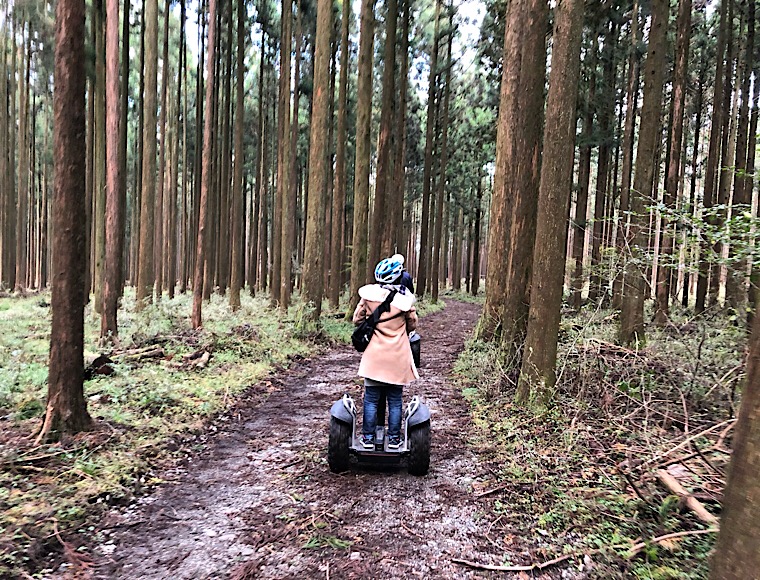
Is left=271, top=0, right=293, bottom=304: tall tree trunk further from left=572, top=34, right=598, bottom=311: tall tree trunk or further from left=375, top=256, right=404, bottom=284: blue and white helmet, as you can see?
left=375, top=256, right=404, bottom=284: blue and white helmet

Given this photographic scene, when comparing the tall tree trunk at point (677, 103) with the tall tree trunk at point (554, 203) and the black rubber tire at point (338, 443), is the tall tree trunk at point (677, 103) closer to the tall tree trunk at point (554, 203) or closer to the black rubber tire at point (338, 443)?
the tall tree trunk at point (554, 203)

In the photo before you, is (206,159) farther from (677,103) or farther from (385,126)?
(677,103)

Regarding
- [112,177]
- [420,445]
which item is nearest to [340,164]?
[112,177]

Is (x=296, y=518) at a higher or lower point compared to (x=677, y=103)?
lower

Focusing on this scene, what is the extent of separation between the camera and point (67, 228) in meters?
5.04

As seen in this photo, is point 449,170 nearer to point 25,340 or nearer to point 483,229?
point 25,340

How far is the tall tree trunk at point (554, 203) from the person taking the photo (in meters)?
6.20

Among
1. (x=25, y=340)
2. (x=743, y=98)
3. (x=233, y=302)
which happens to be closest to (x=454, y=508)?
(x=25, y=340)

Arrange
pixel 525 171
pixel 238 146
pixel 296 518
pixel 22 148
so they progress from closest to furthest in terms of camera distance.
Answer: pixel 296 518, pixel 525 171, pixel 238 146, pixel 22 148

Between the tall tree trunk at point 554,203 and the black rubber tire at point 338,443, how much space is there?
2.73m

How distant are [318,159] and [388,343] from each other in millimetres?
9489

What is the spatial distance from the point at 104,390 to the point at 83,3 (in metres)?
4.49

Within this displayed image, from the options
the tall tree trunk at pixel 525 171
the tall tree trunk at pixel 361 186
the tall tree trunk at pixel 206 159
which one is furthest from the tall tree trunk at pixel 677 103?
the tall tree trunk at pixel 206 159

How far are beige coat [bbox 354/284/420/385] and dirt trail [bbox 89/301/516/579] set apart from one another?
994 mm
